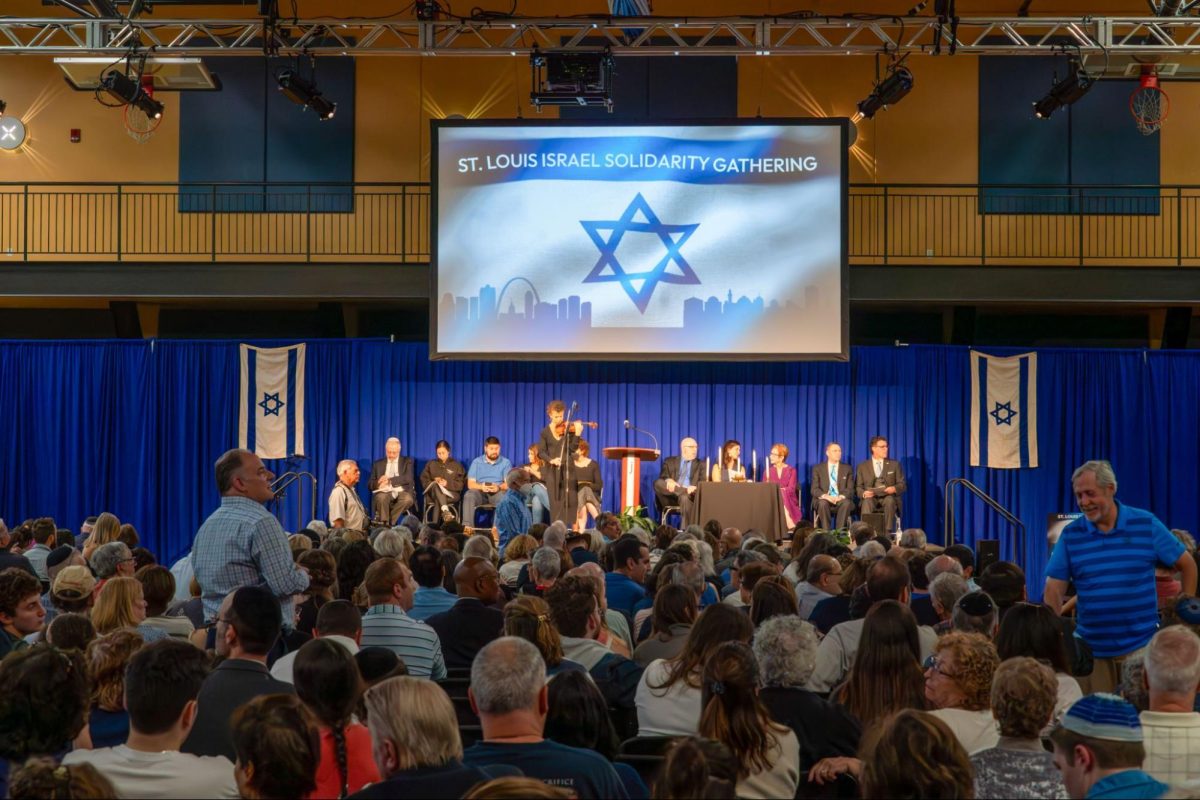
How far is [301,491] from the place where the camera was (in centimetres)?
1576

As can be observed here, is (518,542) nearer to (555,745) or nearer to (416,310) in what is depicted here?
(555,745)

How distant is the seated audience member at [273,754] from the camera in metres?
2.74

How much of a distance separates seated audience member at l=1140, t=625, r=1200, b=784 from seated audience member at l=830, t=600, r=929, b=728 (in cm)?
72

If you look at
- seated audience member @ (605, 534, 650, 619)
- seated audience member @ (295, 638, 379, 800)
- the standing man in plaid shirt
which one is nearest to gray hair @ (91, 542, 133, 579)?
the standing man in plaid shirt

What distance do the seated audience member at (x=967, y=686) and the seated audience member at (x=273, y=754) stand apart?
6.00 ft

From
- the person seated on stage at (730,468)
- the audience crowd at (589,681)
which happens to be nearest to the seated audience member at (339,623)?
the audience crowd at (589,681)

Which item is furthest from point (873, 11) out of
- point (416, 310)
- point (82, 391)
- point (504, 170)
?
point (82, 391)

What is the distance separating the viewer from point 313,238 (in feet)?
56.4

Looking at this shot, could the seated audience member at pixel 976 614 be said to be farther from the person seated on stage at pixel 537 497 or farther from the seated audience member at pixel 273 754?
the person seated on stage at pixel 537 497

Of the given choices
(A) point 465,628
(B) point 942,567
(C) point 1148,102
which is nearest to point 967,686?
(A) point 465,628

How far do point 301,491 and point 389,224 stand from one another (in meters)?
3.57

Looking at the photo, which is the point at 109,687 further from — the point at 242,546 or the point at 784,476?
the point at 784,476

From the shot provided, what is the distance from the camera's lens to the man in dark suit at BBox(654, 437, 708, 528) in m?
14.9

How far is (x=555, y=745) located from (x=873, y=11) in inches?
603
